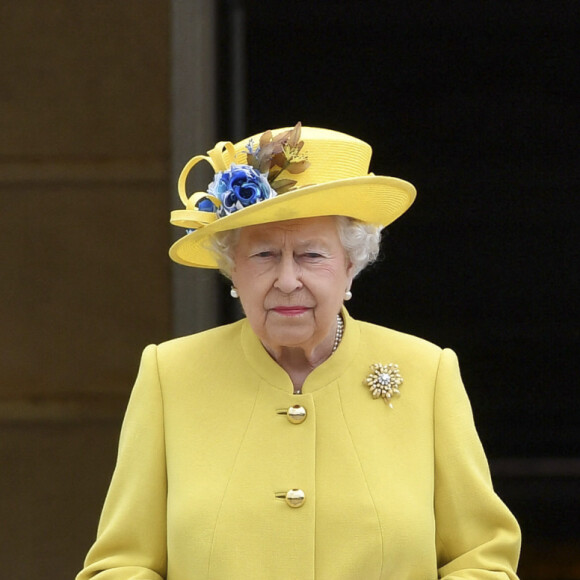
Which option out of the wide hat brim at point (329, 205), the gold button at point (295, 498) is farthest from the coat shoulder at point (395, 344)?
the gold button at point (295, 498)

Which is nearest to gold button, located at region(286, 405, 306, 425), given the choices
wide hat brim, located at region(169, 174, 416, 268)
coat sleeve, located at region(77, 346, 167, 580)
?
coat sleeve, located at region(77, 346, 167, 580)

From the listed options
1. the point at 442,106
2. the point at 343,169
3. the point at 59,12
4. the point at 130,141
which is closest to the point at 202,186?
the point at 130,141

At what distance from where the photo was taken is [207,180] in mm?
4895

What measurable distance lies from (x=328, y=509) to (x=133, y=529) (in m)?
0.43

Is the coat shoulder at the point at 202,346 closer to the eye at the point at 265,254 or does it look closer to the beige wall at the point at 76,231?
the eye at the point at 265,254

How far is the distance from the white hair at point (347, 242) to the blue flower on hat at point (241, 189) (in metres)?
0.06

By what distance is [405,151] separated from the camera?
5.62 metres

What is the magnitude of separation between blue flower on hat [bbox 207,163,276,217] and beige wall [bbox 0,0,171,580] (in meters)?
2.13

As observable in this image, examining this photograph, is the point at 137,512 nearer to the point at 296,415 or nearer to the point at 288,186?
the point at 296,415

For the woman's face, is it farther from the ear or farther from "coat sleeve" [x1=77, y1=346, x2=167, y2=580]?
"coat sleeve" [x1=77, y1=346, x2=167, y2=580]

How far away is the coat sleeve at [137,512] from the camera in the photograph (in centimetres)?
287

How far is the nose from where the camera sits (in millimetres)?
2744

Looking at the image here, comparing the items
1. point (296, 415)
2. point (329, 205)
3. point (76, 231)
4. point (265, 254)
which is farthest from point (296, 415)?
point (76, 231)

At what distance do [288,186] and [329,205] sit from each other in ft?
0.46
